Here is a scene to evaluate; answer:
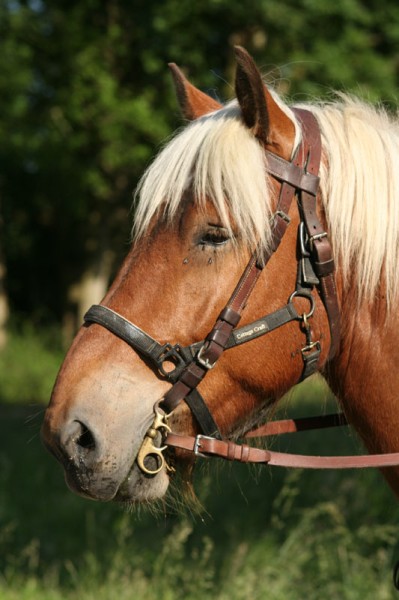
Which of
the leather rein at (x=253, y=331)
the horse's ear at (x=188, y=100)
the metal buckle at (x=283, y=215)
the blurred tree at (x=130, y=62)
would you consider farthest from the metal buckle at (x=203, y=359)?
the blurred tree at (x=130, y=62)

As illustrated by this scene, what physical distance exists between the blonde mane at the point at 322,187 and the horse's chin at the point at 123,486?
789 millimetres

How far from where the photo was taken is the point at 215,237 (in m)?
2.27

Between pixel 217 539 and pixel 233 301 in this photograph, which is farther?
pixel 217 539

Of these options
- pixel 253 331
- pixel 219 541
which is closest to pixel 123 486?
pixel 253 331

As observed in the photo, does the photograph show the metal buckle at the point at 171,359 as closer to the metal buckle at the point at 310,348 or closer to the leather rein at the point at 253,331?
the leather rein at the point at 253,331

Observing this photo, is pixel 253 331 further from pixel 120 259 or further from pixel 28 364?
pixel 28 364

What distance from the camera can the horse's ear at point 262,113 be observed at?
7.21 feet

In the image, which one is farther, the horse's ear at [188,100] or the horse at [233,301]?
the horse's ear at [188,100]

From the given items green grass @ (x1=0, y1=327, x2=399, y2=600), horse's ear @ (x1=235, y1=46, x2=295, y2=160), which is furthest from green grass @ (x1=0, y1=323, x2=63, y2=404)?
horse's ear @ (x1=235, y1=46, x2=295, y2=160)

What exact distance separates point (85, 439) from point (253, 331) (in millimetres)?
622

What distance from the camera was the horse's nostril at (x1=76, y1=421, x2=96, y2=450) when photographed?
220cm

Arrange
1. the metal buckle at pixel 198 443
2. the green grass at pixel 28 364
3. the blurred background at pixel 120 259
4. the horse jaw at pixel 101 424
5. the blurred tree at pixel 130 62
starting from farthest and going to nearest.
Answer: the green grass at pixel 28 364
the blurred tree at pixel 130 62
the blurred background at pixel 120 259
the metal buckle at pixel 198 443
the horse jaw at pixel 101 424

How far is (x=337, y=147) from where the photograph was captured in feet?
7.88

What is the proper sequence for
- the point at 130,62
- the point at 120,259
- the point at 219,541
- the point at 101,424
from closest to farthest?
the point at 101,424
the point at 219,541
the point at 130,62
the point at 120,259
